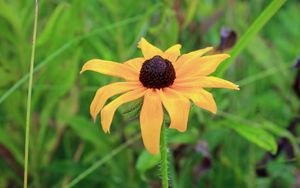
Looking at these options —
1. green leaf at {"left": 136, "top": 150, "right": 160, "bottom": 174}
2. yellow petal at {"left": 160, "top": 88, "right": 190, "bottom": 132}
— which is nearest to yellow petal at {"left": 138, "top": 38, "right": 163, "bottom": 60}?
yellow petal at {"left": 160, "top": 88, "right": 190, "bottom": 132}

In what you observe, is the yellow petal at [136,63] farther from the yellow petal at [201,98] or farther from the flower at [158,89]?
the yellow petal at [201,98]

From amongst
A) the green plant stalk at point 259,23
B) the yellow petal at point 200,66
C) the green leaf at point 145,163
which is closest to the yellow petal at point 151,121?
→ the yellow petal at point 200,66

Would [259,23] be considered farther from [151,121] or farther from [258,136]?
[151,121]

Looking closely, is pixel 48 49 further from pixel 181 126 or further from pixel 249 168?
pixel 181 126

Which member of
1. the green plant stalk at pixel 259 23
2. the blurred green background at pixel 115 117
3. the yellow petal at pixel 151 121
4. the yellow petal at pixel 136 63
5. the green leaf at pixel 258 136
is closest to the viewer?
the yellow petal at pixel 151 121

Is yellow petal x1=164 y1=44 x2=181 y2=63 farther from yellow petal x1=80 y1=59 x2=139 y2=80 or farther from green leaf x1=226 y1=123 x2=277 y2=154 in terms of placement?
green leaf x1=226 y1=123 x2=277 y2=154

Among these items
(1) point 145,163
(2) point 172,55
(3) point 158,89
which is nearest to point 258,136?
(1) point 145,163
